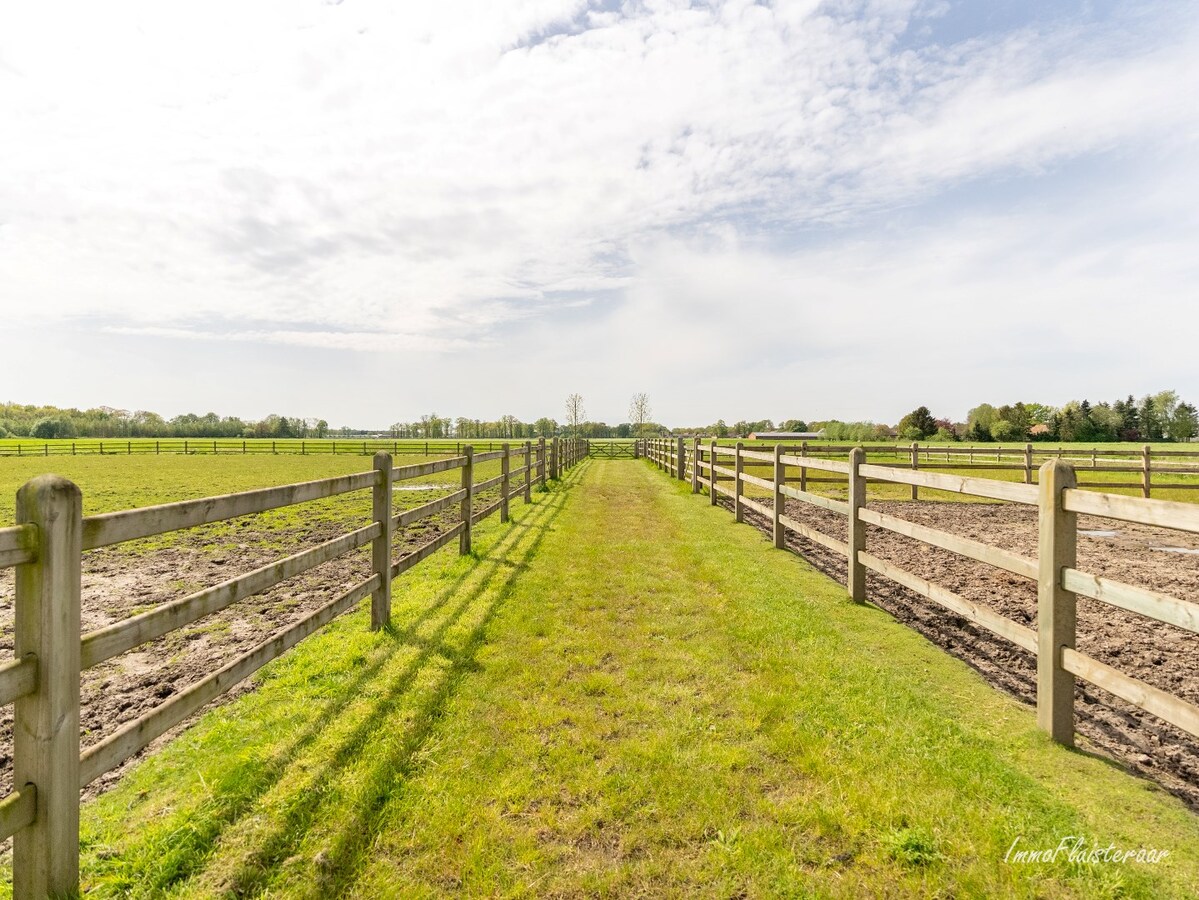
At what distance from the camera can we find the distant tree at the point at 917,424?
73.0 metres

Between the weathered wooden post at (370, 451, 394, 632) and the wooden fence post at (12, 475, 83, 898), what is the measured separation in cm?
267

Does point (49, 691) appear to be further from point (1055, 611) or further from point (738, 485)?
point (738, 485)

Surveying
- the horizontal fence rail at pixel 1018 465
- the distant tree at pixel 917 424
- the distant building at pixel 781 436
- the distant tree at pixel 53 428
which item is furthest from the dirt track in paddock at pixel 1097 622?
the distant tree at pixel 53 428

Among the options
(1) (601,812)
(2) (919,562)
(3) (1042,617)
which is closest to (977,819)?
(3) (1042,617)

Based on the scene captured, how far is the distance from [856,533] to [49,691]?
6069mm

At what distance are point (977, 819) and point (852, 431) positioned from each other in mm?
69809

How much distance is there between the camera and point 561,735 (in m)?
3.12

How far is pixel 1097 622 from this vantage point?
4.94 m

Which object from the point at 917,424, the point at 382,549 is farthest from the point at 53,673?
the point at 917,424

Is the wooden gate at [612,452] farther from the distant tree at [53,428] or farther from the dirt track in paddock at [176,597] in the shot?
the distant tree at [53,428]

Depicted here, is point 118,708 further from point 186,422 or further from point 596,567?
point 186,422

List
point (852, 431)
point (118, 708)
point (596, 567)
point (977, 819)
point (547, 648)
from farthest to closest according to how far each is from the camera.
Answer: point (852, 431)
point (596, 567)
point (547, 648)
point (118, 708)
point (977, 819)

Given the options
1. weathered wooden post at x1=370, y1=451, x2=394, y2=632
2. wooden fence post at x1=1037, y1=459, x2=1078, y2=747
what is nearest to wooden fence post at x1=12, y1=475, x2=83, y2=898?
weathered wooden post at x1=370, y1=451, x2=394, y2=632

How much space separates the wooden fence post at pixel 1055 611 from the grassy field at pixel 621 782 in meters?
0.16
